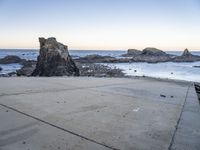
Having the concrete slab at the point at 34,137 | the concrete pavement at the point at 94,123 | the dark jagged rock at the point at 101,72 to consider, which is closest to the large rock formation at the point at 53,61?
the dark jagged rock at the point at 101,72

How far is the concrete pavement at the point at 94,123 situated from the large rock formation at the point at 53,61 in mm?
12385

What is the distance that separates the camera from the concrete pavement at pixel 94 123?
2605 millimetres

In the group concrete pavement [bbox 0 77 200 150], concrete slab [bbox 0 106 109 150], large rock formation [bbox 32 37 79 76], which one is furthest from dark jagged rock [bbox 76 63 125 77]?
concrete slab [bbox 0 106 109 150]

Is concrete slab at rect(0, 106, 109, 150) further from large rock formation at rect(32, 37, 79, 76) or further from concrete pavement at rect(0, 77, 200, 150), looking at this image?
large rock formation at rect(32, 37, 79, 76)

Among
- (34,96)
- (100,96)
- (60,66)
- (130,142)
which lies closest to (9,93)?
(34,96)

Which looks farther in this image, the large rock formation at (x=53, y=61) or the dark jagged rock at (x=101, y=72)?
the dark jagged rock at (x=101, y=72)

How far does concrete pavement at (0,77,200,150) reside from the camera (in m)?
2.61

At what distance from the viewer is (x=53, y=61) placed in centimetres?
1784

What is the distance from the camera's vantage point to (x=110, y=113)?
12.6 ft

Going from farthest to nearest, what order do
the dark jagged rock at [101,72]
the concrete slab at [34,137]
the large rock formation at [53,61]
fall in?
the dark jagged rock at [101,72] < the large rock formation at [53,61] < the concrete slab at [34,137]

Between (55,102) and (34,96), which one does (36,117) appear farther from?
(34,96)

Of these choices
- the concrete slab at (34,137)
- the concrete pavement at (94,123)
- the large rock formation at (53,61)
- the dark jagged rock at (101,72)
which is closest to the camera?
the concrete slab at (34,137)

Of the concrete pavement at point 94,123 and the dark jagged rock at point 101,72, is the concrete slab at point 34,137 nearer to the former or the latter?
the concrete pavement at point 94,123

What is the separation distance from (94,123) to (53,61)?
591 inches
